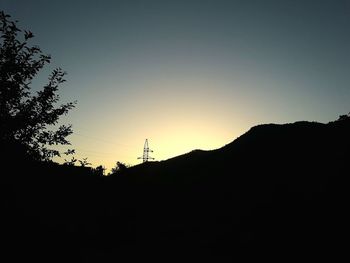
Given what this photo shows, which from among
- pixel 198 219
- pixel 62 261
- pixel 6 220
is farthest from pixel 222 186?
pixel 6 220

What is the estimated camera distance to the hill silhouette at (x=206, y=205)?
13.3 meters

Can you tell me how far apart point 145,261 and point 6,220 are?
9.54 meters

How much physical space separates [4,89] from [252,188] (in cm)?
1987

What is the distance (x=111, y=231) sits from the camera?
2375cm

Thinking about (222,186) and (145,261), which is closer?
(145,261)

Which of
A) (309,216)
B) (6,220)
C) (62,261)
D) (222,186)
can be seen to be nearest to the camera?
(6,220)

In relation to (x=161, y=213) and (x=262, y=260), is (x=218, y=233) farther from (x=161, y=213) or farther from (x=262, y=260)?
(x=161, y=213)

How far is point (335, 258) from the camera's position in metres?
15.3

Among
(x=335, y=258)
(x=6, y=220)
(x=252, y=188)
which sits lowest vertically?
(x=335, y=258)

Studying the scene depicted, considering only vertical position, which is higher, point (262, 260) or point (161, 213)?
point (161, 213)

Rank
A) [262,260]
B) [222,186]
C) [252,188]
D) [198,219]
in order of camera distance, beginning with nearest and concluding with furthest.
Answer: [262,260] → [198,219] → [252,188] → [222,186]

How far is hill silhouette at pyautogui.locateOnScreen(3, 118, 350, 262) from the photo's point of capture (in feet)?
43.8

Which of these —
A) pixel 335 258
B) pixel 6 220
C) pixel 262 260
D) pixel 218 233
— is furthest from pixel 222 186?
pixel 6 220

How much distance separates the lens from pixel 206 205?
2495 centimetres
